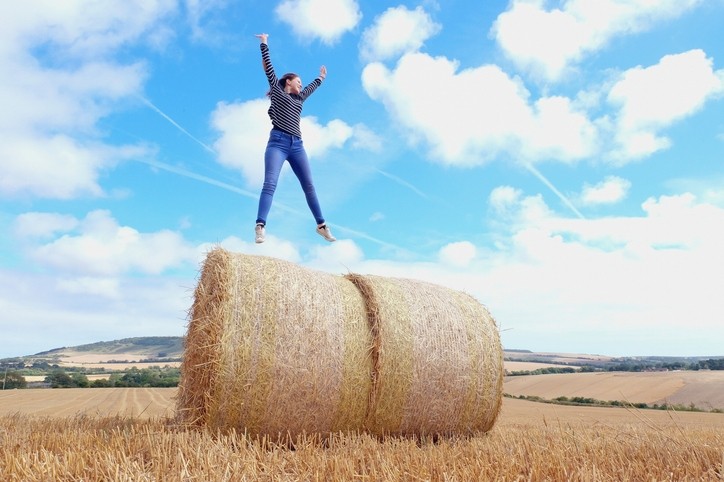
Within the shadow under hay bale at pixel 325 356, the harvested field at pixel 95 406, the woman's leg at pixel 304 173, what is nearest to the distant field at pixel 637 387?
the harvested field at pixel 95 406

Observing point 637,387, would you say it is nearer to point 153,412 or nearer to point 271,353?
point 153,412

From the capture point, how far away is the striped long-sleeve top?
23.4ft

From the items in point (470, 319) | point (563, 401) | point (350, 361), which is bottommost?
point (563, 401)

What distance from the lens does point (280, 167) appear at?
7.04 meters

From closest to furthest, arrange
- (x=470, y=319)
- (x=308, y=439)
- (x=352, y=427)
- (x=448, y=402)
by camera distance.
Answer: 1. (x=308, y=439)
2. (x=352, y=427)
3. (x=448, y=402)
4. (x=470, y=319)

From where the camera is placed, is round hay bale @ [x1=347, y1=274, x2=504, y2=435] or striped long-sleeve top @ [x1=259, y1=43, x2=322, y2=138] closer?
round hay bale @ [x1=347, y1=274, x2=504, y2=435]

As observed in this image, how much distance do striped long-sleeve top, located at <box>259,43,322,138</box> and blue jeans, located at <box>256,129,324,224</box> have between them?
94 millimetres

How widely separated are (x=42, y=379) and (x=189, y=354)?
26474 mm

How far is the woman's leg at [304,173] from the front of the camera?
284 inches

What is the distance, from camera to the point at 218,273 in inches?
214

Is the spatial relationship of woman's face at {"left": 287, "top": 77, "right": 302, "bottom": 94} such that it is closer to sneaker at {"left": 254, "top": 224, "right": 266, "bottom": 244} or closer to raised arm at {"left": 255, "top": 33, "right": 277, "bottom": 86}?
raised arm at {"left": 255, "top": 33, "right": 277, "bottom": 86}

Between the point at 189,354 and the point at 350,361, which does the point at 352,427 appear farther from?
the point at 189,354

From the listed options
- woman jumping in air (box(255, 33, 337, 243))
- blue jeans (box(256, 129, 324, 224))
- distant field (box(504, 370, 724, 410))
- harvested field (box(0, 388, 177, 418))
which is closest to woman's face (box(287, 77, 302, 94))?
woman jumping in air (box(255, 33, 337, 243))

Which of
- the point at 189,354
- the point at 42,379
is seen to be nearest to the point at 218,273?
the point at 189,354
